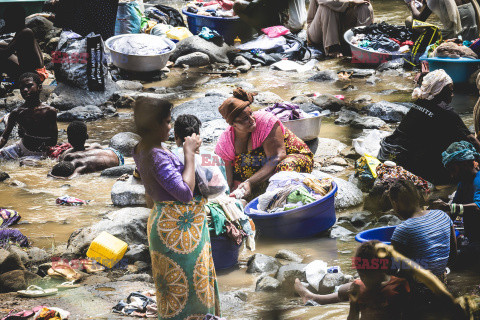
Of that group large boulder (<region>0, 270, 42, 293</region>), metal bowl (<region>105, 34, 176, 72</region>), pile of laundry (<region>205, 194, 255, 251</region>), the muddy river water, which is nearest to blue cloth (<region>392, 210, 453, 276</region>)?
the muddy river water

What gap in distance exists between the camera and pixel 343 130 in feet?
25.6

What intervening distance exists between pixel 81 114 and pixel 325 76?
394 centimetres

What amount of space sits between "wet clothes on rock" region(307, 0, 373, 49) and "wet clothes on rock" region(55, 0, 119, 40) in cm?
376

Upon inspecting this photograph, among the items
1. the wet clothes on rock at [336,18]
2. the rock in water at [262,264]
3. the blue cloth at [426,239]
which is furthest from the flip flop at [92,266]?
the wet clothes on rock at [336,18]

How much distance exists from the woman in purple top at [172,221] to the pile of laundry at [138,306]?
0.66 m

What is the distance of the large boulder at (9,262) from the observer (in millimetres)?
4254

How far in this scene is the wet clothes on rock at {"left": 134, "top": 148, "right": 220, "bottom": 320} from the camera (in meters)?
3.09

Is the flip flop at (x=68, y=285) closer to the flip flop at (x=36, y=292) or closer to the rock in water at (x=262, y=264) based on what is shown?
the flip flop at (x=36, y=292)

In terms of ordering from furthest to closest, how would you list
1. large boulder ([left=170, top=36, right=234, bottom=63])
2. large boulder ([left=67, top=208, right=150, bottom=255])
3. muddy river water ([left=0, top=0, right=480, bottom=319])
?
large boulder ([left=170, top=36, right=234, bottom=63])
large boulder ([left=67, top=208, right=150, bottom=255])
muddy river water ([left=0, top=0, right=480, bottom=319])

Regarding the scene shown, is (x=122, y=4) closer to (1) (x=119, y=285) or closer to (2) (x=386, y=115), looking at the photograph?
(2) (x=386, y=115)

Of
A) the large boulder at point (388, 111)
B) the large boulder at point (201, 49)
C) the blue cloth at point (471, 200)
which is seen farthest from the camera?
the large boulder at point (201, 49)

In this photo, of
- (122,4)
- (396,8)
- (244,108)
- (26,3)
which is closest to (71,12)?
(122,4)

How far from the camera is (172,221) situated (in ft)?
10.2

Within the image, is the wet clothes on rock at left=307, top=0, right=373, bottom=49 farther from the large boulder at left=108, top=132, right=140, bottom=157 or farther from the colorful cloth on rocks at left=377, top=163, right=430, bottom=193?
the colorful cloth on rocks at left=377, top=163, right=430, bottom=193
